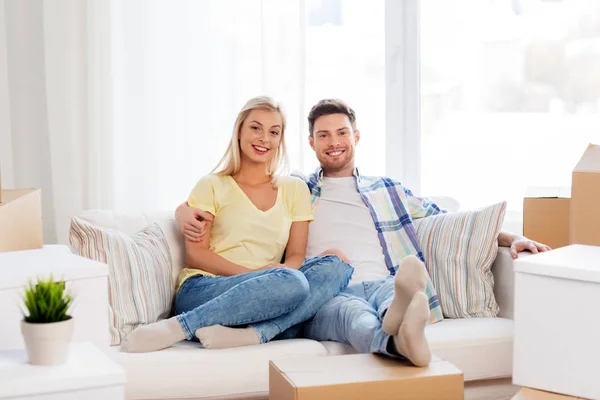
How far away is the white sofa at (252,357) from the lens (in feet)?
6.84

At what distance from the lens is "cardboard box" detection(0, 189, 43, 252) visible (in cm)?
204

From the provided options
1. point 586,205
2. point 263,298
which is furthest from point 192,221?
point 586,205

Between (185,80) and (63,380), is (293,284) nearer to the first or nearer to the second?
(63,380)

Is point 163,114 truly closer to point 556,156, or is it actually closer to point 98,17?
point 98,17

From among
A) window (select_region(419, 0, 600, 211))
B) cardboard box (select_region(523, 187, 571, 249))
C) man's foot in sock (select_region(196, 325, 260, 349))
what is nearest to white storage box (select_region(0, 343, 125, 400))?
man's foot in sock (select_region(196, 325, 260, 349))

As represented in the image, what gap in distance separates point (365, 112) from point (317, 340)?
1413 mm

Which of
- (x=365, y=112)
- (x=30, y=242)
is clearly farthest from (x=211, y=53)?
(x=30, y=242)

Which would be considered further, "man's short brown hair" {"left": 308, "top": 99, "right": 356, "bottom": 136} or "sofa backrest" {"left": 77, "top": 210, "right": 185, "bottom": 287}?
"man's short brown hair" {"left": 308, "top": 99, "right": 356, "bottom": 136}

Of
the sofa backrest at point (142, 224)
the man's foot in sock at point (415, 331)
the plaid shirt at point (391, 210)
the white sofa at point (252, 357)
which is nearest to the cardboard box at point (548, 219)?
the white sofa at point (252, 357)

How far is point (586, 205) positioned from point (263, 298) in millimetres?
902

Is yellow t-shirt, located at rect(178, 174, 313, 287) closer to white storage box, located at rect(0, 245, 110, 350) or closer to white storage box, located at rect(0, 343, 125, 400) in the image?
white storage box, located at rect(0, 245, 110, 350)

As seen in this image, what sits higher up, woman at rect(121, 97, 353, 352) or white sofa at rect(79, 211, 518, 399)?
woman at rect(121, 97, 353, 352)

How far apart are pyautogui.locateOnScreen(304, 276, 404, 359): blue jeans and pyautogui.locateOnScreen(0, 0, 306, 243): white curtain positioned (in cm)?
96

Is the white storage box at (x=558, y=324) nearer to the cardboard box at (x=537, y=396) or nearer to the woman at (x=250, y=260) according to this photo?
the cardboard box at (x=537, y=396)
